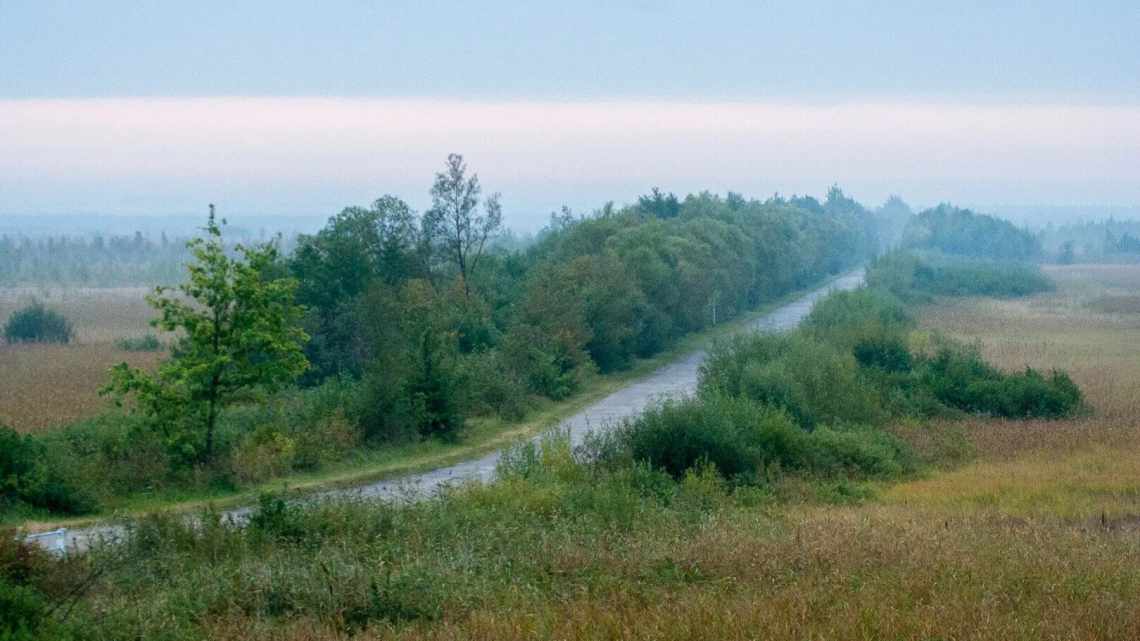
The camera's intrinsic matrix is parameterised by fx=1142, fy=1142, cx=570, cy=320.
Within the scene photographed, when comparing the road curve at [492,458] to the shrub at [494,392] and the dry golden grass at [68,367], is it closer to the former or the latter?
the shrub at [494,392]

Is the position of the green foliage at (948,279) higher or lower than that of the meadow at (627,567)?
lower

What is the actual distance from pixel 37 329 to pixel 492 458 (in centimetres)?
4819

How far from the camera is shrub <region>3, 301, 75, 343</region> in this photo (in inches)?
2559

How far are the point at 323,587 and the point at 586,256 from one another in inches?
1510

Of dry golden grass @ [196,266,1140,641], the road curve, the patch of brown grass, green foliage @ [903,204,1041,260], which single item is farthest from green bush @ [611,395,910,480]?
green foliage @ [903,204,1041,260]

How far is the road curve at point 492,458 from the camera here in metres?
15.6

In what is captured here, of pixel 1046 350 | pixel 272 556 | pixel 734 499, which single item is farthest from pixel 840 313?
pixel 272 556

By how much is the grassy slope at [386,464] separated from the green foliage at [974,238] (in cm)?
15582

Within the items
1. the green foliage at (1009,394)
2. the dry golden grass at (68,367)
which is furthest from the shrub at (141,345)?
the green foliage at (1009,394)

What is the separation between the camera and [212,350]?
22.8 meters

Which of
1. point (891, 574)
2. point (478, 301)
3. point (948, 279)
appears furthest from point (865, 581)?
point (948, 279)

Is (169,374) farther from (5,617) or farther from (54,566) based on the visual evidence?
(5,617)

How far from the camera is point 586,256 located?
4897cm

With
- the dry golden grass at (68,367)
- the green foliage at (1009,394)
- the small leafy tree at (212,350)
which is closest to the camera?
the small leafy tree at (212,350)
